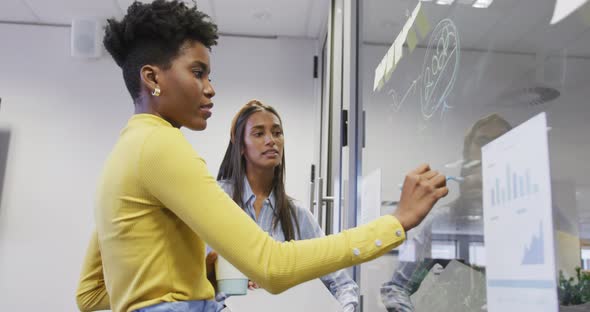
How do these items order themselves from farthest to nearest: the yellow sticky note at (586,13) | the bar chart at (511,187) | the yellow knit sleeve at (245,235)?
1. the yellow knit sleeve at (245,235)
2. the bar chart at (511,187)
3. the yellow sticky note at (586,13)

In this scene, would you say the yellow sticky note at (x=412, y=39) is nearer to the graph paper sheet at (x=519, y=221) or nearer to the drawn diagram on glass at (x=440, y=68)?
the drawn diagram on glass at (x=440, y=68)

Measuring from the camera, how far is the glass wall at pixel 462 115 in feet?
1.78

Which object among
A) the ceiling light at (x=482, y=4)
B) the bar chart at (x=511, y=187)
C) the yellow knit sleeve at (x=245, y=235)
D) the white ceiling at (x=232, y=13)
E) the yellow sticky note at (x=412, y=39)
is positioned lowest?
the yellow knit sleeve at (x=245, y=235)

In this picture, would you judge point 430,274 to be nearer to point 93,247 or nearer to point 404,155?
point 404,155

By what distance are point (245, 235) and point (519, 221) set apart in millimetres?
360

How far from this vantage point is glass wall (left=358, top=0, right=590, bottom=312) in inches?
21.4

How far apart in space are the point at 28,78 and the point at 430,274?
3.31 meters

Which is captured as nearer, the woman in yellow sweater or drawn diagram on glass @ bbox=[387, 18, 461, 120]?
the woman in yellow sweater

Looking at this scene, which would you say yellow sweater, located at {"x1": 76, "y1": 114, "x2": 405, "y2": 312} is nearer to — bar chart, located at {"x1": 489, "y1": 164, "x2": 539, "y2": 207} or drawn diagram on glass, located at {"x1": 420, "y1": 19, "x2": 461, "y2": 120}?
bar chart, located at {"x1": 489, "y1": 164, "x2": 539, "y2": 207}

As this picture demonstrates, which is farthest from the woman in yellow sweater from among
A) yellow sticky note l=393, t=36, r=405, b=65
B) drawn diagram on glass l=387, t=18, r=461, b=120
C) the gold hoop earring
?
yellow sticky note l=393, t=36, r=405, b=65

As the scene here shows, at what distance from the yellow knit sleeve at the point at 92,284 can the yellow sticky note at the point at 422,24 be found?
0.80 m

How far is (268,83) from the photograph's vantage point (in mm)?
3672

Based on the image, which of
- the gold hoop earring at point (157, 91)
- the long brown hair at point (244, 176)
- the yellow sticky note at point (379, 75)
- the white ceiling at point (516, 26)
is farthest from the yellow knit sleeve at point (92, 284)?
the yellow sticky note at point (379, 75)

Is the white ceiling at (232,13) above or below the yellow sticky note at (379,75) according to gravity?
above
